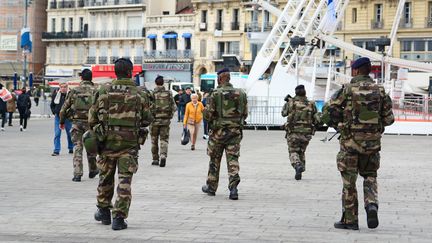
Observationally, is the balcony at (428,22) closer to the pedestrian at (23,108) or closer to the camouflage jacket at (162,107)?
the pedestrian at (23,108)

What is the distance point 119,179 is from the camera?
376 inches

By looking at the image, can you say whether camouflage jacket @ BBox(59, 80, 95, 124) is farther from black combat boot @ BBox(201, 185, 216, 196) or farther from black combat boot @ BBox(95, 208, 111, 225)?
black combat boot @ BBox(95, 208, 111, 225)

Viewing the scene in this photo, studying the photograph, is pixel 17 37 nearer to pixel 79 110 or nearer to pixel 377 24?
pixel 377 24

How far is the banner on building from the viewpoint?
89125mm

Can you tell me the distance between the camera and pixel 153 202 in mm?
11906

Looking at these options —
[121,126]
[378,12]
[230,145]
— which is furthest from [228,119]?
[378,12]

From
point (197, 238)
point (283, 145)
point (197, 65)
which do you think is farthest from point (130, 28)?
point (197, 238)

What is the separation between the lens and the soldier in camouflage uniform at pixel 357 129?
9.77 meters

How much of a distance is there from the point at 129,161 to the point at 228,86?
3296 mm

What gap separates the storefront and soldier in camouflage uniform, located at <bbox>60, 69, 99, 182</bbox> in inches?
2450

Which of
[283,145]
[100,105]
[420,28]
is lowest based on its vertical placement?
[283,145]

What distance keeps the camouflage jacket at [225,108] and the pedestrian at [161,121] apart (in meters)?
5.12

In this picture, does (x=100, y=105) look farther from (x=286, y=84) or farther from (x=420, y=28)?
(x=420, y=28)

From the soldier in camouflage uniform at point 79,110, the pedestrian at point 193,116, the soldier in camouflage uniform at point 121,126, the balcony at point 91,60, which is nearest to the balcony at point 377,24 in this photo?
the balcony at point 91,60
